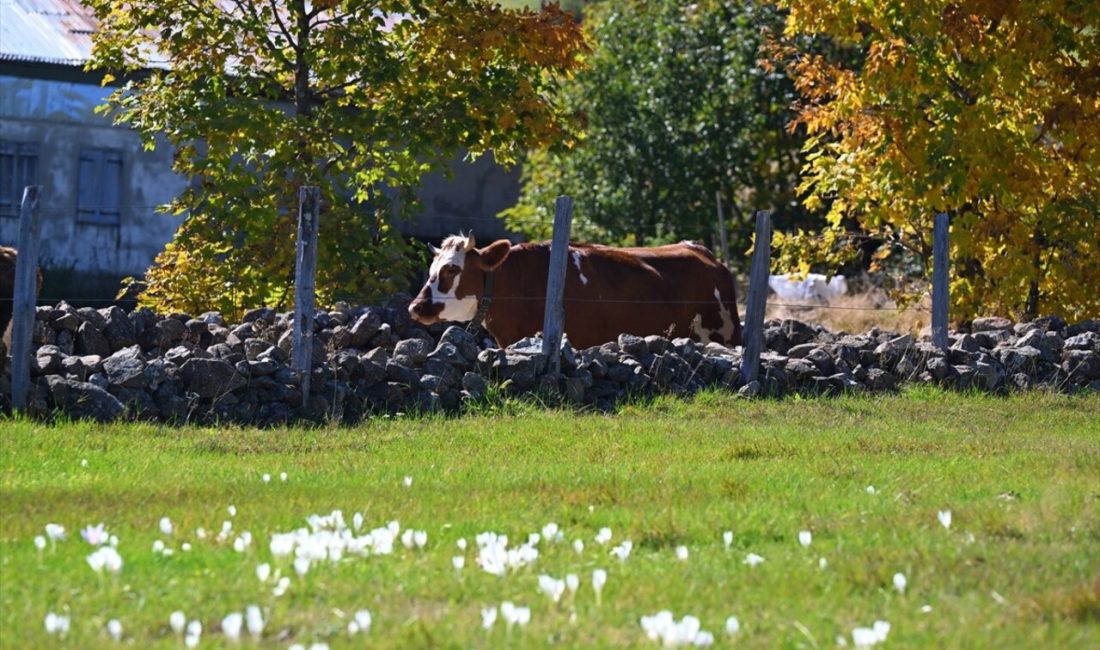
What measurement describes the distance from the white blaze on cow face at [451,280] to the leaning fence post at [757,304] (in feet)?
9.76

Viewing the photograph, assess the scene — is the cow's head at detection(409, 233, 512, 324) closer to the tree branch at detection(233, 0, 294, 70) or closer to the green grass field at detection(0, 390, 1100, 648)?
the tree branch at detection(233, 0, 294, 70)

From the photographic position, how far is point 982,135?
18516 millimetres

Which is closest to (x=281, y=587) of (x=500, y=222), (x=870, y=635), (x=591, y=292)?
(x=870, y=635)

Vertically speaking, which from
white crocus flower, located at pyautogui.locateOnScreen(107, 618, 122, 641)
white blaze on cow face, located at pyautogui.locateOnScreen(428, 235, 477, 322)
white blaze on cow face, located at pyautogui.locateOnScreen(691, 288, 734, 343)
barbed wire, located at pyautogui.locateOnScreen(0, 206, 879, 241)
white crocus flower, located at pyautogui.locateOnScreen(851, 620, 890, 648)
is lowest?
white crocus flower, located at pyautogui.locateOnScreen(107, 618, 122, 641)

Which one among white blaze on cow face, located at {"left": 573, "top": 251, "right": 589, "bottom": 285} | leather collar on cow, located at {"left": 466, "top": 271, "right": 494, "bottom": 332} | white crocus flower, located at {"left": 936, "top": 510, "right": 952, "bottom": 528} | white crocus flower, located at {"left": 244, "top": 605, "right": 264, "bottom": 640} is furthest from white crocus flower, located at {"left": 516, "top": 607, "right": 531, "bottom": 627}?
white blaze on cow face, located at {"left": 573, "top": 251, "right": 589, "bottom": 285}

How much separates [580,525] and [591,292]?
9510 millimetres

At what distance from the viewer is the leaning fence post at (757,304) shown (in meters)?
15.7

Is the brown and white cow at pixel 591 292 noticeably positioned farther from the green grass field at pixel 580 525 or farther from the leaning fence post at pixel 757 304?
the green grass field at pixel 580 525

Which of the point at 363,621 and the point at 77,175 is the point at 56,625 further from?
the point at 77,175

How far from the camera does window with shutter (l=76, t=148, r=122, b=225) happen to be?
98.2 feet

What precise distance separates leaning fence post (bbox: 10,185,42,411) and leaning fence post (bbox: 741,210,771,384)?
6.58 metres

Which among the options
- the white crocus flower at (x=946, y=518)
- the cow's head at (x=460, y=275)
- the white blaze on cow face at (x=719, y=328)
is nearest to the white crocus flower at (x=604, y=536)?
the white crocus flower at (x=946, y=518)

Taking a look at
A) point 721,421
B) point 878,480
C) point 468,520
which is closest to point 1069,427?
point 721,421

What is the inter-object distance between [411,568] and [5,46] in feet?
79.9
